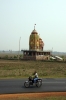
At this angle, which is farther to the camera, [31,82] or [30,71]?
[30,71]

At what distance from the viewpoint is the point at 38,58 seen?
72.8m

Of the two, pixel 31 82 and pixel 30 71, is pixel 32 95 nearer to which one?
pixel 31 82

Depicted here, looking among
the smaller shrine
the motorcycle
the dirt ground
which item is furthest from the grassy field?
the smaller shrine

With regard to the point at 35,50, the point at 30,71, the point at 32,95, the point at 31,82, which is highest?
the point at 35,50

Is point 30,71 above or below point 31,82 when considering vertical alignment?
below

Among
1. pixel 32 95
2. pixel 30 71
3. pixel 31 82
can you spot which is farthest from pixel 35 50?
pixel 32 95

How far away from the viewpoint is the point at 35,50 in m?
73.8

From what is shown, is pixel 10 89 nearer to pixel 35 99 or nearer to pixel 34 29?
pixel 35 99

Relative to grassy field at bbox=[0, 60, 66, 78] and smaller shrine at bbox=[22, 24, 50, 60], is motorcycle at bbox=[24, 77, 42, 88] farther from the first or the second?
smaller shrine at bbox=[22, 24, 50, 60]

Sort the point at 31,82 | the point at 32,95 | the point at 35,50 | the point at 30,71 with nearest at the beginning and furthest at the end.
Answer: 1. the point at 32,95
2. the point at 31,82
3. the point at 30,71
4. the point at 35,50

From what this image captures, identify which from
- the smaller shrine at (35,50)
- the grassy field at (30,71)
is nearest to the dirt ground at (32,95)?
the grassy field at (30,71)

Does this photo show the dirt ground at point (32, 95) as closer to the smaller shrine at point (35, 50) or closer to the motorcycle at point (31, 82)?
the motorcycle at point (31, 82)

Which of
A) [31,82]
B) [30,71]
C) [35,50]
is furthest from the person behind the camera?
[35,50]

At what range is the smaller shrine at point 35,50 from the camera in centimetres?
7293
